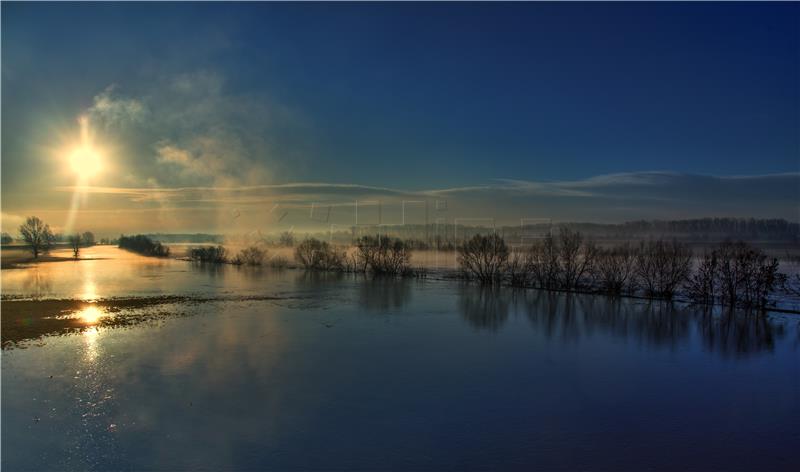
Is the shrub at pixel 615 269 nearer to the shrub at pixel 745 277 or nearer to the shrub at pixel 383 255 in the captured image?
the shrub at pixel 745 277

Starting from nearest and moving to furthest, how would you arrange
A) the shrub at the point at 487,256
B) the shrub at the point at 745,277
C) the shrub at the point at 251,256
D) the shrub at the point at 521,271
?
the shrub at the point at 745,277, the shrub at the point at 521,271, the shrub at the point at 487,256, the shrub at the point at 251,256

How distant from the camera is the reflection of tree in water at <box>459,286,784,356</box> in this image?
773 inches

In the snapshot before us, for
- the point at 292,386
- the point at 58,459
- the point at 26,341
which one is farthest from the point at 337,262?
the point at 58,459

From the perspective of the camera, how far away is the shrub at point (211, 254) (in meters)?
84.2

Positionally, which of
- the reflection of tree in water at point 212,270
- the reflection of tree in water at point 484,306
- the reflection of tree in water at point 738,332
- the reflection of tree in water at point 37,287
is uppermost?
the reflection of tree in water at point 37,287

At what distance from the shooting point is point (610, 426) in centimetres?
1028

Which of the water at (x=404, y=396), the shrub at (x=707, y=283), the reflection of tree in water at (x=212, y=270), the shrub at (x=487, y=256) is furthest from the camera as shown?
the reflection of tree in water at (x=212, y=270)

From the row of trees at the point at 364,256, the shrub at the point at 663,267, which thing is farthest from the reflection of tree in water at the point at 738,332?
the row of trees at the point at 364,256

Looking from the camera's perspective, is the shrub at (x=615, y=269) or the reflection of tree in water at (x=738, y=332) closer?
the reflection of tree in water at (x=738, y=332)

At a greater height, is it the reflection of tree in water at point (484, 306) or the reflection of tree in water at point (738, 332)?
the reflection of tree in water at point (484, 306)

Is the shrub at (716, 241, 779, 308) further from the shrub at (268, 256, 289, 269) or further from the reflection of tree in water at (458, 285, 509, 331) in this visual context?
the shrub at (268, 256, 289, 269)

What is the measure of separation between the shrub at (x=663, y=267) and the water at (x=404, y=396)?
894cm

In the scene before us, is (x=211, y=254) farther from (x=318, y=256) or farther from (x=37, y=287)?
(x=37, y=287)

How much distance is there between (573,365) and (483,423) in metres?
6.20
